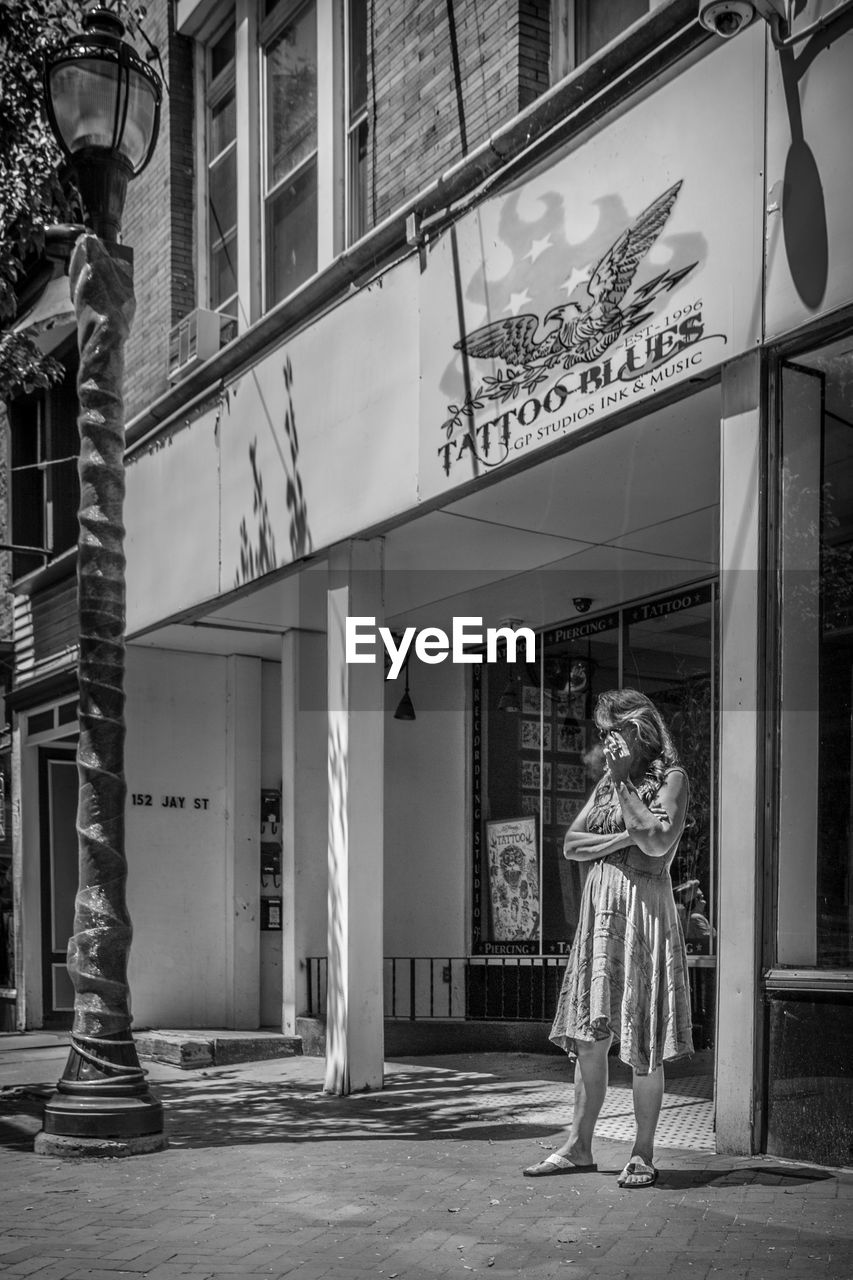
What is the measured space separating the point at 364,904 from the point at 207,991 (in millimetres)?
4585

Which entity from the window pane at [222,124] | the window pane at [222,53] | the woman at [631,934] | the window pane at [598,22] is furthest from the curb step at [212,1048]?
the window pane at [222,53]

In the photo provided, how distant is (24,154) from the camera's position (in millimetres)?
11812

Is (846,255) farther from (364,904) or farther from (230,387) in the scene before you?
(230,387)

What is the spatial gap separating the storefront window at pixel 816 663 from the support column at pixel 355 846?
156 inches

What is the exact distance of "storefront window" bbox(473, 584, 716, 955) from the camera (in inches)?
429

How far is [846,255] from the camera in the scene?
6586 mm

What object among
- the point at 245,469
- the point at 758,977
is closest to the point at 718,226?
the point at 758,977

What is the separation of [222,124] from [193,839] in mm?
6884

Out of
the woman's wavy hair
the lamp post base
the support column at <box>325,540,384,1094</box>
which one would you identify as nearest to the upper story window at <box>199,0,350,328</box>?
the support column at <box>325,540,384,1094</box>

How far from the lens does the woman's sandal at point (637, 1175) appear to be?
623cm

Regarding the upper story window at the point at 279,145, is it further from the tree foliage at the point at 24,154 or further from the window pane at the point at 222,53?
the tree foliage at the point at 24,154

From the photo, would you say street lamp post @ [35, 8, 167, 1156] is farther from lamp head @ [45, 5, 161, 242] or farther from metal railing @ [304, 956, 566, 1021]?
metal railing @ [304, 956, 566, 1021]

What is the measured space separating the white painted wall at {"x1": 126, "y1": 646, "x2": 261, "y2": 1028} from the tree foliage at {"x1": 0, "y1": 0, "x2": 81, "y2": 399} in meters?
3.41

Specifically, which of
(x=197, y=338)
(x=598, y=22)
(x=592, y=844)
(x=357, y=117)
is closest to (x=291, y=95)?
(x=357, y=117)
